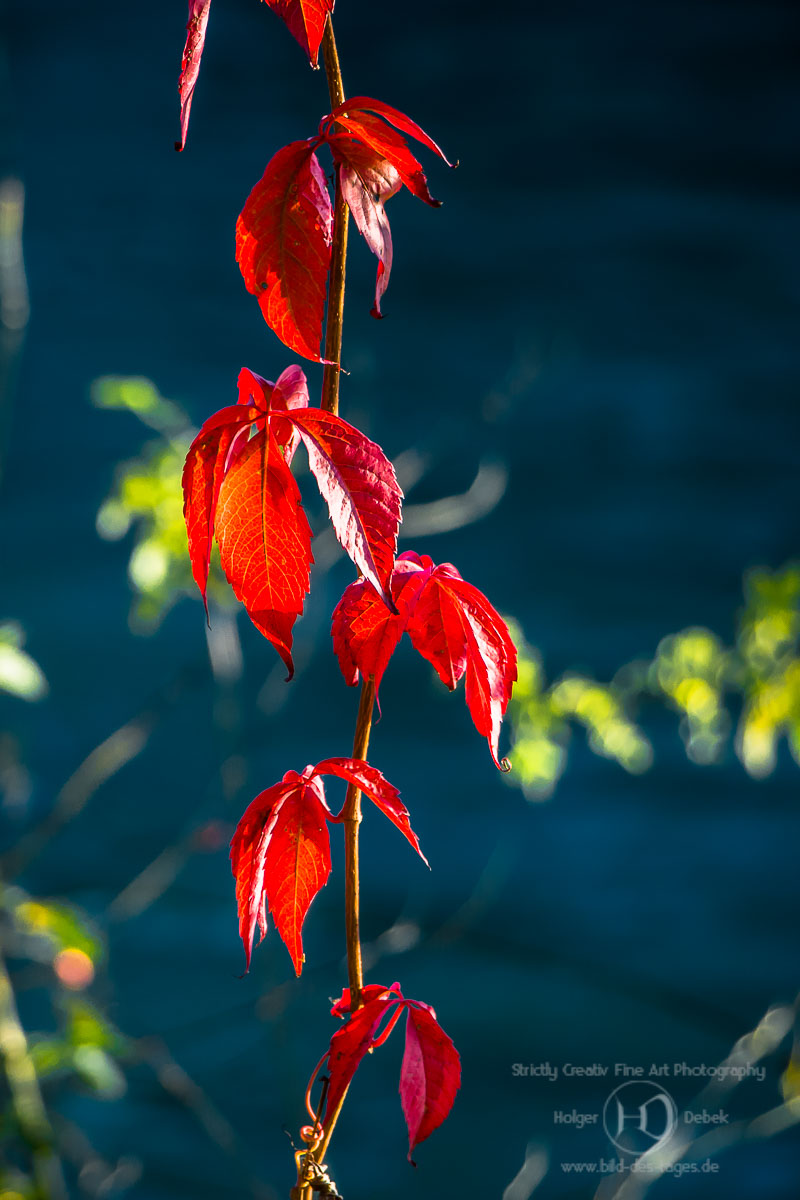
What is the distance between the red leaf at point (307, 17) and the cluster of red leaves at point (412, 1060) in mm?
335

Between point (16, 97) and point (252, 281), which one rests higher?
point (16, 97)

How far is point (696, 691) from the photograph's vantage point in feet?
3.90

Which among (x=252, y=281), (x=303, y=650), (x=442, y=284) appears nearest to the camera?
(x=252, y=281)

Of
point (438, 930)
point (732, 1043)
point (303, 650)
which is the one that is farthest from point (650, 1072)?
point (303, 650)

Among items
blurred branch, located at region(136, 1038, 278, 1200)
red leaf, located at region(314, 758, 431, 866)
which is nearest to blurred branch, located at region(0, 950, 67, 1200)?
blurred branch, located at region(136, 1038, 278, 1200)

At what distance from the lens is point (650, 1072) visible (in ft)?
4.60

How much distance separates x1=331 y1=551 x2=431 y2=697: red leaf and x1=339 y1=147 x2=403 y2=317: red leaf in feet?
0.34

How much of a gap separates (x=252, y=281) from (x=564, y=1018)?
1350 millimetres

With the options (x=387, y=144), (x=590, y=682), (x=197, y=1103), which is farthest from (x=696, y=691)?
(x=387, y=144)

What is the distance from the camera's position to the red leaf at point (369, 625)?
330mm

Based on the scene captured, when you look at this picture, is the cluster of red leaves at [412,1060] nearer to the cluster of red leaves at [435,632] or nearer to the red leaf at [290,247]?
the cluster of red leaves at [435,632]

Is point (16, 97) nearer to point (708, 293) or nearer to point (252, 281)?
point (708, 293)

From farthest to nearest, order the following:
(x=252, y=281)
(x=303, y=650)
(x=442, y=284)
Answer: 1. (x=442, y=284)
2. (x=303, y=650)
3. (x=252, y=281)

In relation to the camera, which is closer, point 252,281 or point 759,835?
point 252,281
